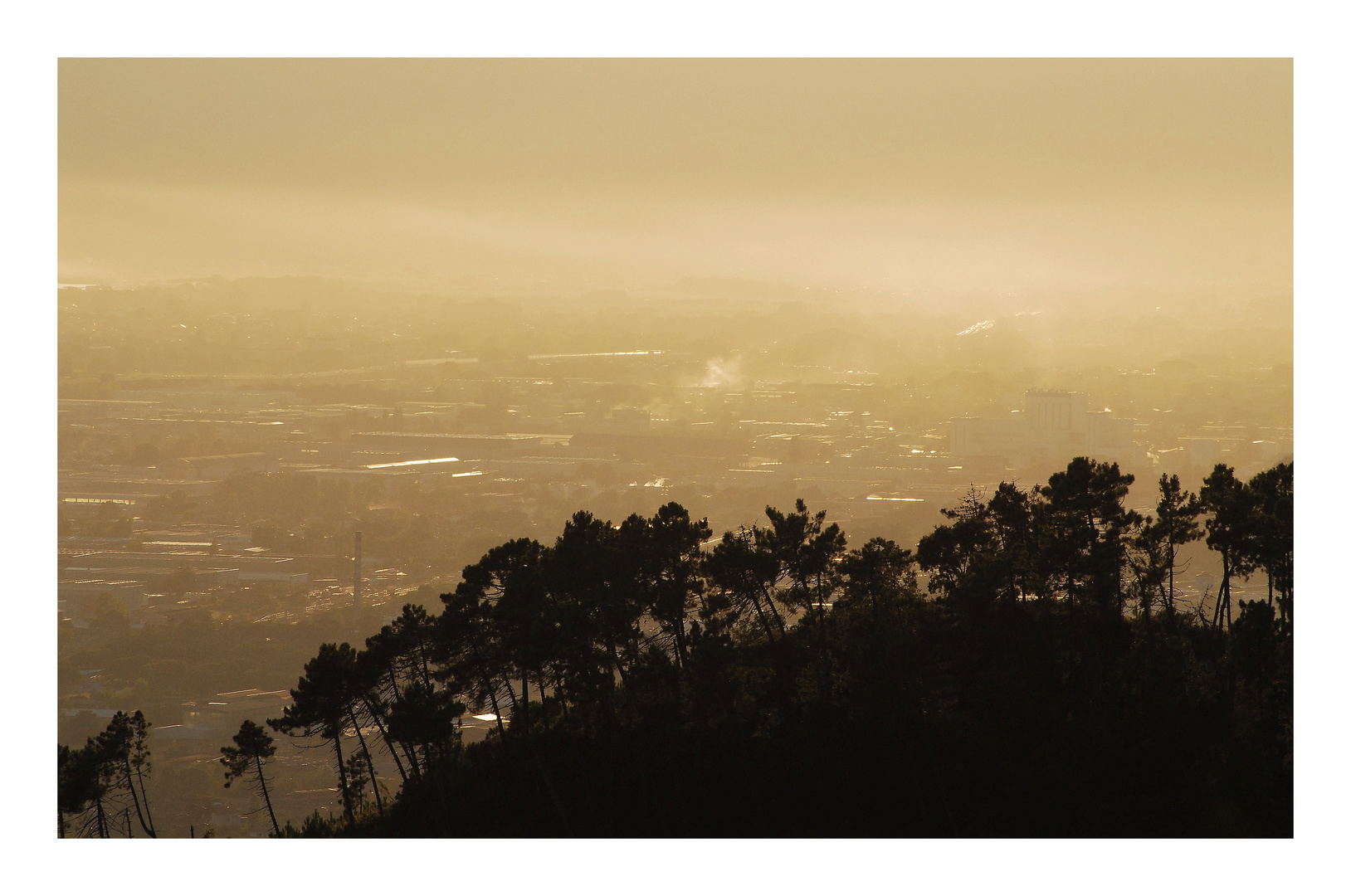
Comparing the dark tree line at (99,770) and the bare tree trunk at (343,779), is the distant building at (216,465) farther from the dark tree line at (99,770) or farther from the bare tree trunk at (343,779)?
the dark tree line at (99,770)

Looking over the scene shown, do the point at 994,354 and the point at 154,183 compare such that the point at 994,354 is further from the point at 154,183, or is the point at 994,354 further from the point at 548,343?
the point at 154,183

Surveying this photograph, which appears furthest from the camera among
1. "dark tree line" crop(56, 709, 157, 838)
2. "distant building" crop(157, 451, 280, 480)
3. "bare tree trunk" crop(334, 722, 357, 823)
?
"distant building" crop(157, 451, 280, 480)

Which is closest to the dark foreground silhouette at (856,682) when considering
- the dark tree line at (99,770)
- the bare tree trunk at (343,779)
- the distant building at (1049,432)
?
the dark tree line at (99,770)

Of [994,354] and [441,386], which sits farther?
[441,386]

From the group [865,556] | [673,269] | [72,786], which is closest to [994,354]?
[673,269]

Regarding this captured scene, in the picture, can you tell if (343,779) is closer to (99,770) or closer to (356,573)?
(99,770)

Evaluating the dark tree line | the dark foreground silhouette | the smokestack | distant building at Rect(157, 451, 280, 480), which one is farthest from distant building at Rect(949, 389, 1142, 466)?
distant building at Rect(157, 451, 280, 480)

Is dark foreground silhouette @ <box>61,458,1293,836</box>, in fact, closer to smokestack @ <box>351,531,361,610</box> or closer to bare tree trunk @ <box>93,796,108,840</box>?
bare tree trunk @ <box>93,796,108,840</box>
